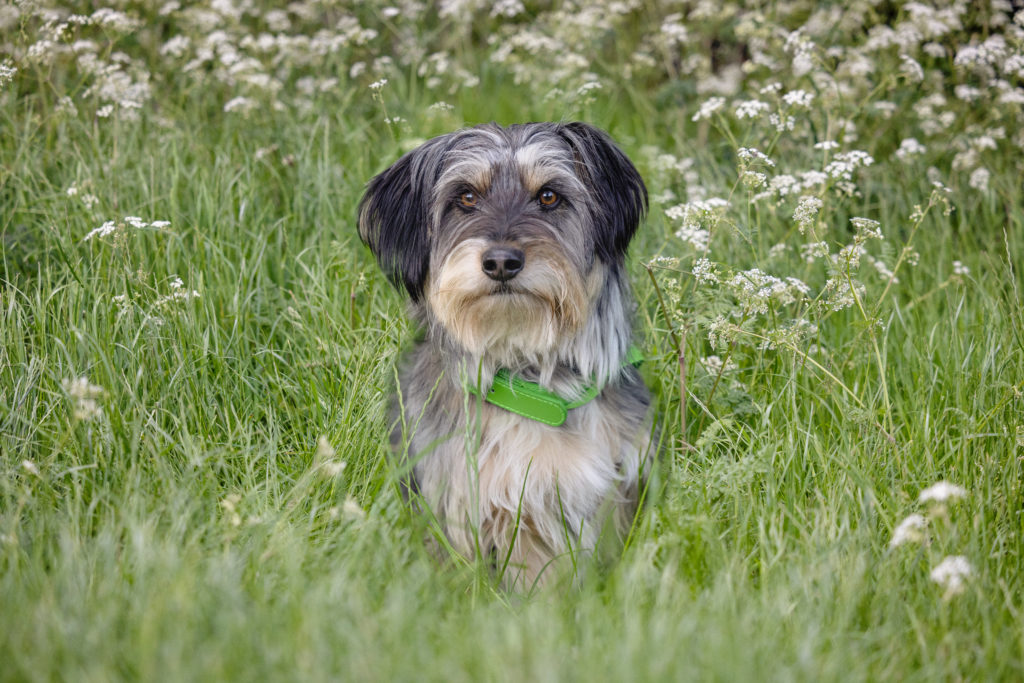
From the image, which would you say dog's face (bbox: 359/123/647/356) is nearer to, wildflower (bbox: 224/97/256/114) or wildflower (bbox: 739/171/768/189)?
wildflower (bbox: 739/171/768/189)

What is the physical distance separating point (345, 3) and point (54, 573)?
562 cm

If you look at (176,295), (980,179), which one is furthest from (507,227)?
(980,179)

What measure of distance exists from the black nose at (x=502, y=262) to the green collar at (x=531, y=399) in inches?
14.9

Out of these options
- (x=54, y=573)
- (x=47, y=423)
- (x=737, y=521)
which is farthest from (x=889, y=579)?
(x=47, y=423)

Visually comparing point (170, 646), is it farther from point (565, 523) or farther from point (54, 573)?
point (565, 523)

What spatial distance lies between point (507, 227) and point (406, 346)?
0.94 meters

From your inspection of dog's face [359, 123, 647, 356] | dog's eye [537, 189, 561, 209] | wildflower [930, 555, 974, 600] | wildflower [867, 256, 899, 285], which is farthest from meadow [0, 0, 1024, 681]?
dog's eye [537, 189, 561, 209]

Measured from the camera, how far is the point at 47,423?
3107 mm

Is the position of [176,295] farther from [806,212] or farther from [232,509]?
[806,212]

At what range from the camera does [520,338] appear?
2926mm

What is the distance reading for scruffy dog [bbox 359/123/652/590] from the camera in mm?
2803

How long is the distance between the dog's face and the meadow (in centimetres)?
28

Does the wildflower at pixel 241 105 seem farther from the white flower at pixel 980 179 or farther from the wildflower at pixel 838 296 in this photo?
the white flower at pixel 980 179

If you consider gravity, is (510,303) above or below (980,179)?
above
